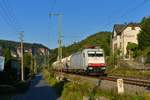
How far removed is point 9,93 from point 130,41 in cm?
7695

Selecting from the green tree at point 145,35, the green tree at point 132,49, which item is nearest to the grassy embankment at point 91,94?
the green tree at point 145,35

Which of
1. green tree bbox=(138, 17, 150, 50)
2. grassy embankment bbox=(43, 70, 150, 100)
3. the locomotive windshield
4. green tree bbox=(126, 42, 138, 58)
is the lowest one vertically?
grassy embankment bbox=(43, 70, 150, 100)

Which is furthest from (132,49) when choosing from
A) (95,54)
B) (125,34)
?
(95,54)

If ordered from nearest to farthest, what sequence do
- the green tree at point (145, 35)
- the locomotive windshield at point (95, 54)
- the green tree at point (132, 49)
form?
the locomotive windshield at point (95, 54)
the green tree at point (145, 35)
the green tree at point (132, 49)

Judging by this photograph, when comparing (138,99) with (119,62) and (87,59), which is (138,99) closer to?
(87,59)

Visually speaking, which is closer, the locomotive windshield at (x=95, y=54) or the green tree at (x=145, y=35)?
the locomotive windshield at (x=95, y=54)

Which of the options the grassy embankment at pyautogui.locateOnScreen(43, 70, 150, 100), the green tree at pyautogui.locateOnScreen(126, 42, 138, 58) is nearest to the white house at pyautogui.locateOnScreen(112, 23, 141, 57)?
the green tree at pyautogui.locateOnScreen(126, 42, 138, 58)

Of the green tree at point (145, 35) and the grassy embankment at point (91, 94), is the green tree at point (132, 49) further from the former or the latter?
the grassy embankment at point (91, 94)

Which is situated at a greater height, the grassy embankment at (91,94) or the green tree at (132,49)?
the green tree at (132,49)

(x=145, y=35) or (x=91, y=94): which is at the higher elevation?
(x=145, y=35)

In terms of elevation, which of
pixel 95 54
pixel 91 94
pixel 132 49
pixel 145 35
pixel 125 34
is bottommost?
pixel 91 94

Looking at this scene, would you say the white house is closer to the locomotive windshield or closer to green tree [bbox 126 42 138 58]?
green tree [bbox 126 42 138 58]

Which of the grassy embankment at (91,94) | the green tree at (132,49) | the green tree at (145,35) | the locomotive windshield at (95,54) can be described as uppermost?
the green tree at (145,35)

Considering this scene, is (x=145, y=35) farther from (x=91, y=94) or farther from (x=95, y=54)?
(x=91, y=94)
